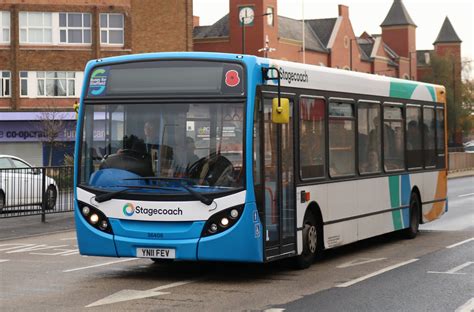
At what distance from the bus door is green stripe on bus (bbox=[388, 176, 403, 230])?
14.3ft

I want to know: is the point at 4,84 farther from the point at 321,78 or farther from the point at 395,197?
the point at 321,78

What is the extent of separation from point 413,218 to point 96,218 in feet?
25.9

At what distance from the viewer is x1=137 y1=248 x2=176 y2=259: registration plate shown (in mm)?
11430

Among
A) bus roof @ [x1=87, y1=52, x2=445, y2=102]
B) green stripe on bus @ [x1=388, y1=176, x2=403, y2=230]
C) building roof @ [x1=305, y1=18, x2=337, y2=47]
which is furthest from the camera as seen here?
building roof @ [x1=305, y1=18, x2=337, y2=47]

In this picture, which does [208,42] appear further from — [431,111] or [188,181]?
[188,181]

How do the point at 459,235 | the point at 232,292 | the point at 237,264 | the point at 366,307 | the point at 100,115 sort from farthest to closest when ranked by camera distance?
the point at 459,235, the point at 237,264, the point at 100,115, the point at 232,292, the point at 366,307

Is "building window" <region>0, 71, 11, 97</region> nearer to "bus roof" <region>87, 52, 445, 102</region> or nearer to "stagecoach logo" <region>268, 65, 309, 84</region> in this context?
"bus roof" <region>87, 52, 445, 102</region>

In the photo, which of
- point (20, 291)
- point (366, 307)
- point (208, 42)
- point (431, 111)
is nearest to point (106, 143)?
point (20, 291)

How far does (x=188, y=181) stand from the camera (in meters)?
11.5

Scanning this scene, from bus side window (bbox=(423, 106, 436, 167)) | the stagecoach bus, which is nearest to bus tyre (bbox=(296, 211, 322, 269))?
the stagecoach bus

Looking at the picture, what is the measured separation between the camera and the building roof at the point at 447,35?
5300 inches

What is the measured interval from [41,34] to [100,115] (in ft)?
165

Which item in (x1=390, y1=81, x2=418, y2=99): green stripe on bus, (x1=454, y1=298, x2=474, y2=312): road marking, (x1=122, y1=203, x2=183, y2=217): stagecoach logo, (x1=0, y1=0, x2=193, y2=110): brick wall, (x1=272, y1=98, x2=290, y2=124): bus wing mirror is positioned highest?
(x1=0, y1=0, x2=193, y2=110): brick wall

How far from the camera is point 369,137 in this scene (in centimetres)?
1559
